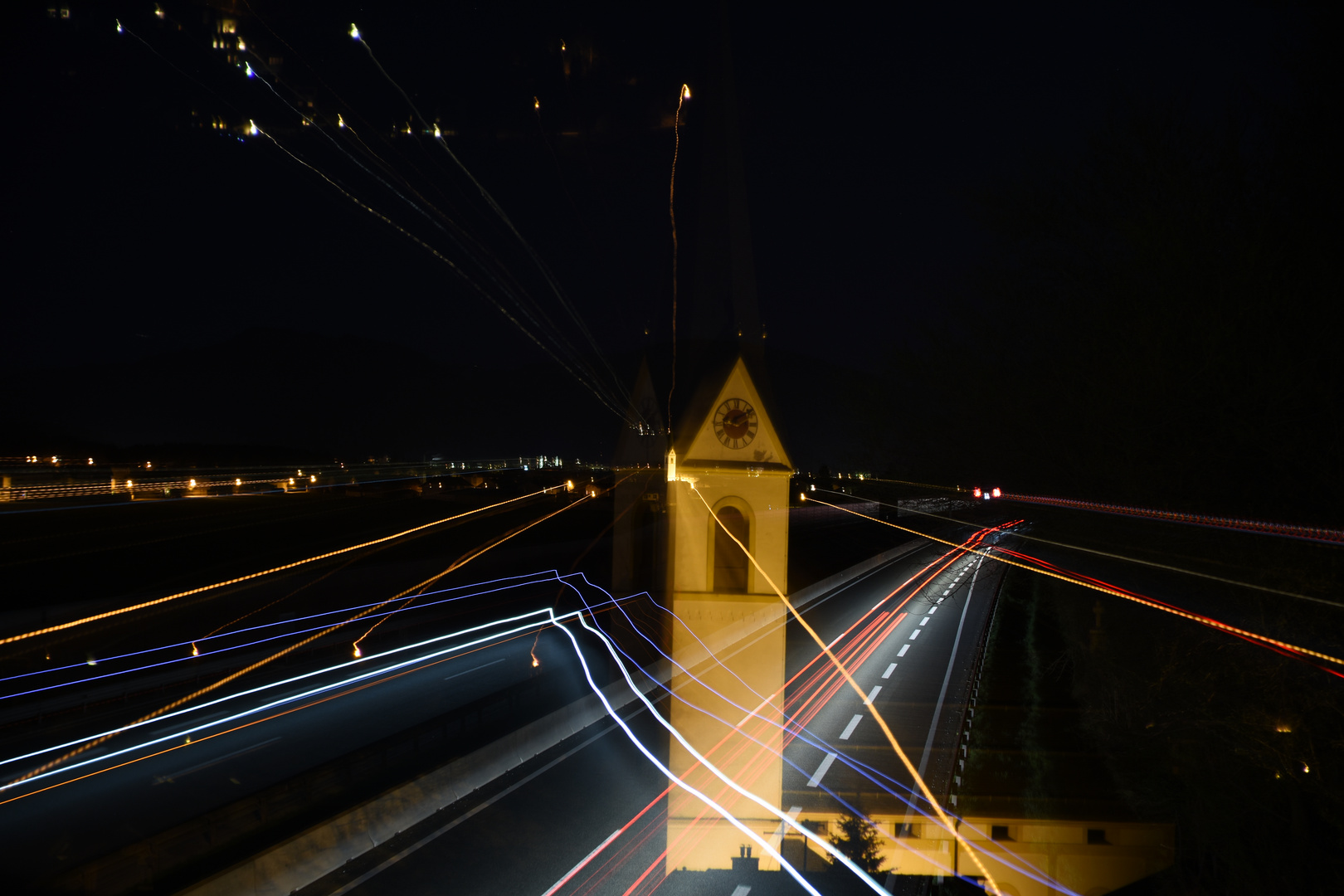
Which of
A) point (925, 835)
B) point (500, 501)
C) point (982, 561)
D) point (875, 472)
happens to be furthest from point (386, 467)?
point (925, 835)

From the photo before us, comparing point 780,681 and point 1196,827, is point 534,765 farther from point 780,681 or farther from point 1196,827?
point 1196,827

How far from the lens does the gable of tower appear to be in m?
16.3

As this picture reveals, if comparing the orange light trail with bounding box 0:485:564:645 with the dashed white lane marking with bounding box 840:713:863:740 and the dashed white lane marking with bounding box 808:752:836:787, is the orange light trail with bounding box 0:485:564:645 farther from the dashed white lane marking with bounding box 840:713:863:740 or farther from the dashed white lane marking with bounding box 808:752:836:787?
the dashed white lane marking with bounding box 840:713:863:740

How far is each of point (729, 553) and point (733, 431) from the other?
302 cm

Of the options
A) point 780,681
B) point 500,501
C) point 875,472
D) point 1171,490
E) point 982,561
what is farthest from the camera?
point 500,501

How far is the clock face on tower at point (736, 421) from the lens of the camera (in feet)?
53.8

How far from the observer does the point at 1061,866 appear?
6.69 m

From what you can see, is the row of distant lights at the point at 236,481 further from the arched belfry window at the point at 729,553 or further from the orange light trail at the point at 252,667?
the arched belfry window at the point at 729,553

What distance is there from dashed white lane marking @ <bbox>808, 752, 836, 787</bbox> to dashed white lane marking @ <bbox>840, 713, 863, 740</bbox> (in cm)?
104

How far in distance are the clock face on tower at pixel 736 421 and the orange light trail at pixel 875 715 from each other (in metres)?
Result: 1.59

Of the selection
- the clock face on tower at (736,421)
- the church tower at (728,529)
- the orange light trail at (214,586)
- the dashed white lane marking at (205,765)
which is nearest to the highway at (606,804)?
the church tower at (728,529)

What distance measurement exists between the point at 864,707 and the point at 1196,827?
564cm

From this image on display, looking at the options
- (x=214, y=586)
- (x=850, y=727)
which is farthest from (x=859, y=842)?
(x=214, y=586)

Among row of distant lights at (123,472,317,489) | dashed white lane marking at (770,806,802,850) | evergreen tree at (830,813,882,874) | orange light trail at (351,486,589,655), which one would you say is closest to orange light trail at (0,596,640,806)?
orange light trail at (351,486,589,655)
